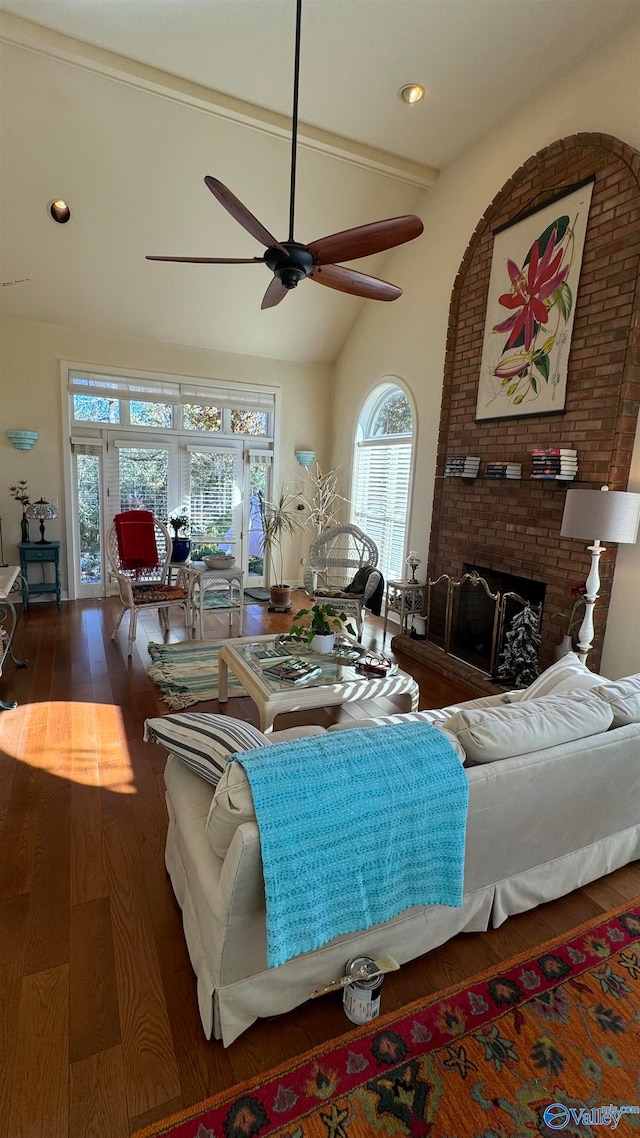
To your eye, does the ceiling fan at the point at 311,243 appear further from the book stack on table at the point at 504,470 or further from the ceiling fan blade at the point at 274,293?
the book stack on table at the point at 504,470

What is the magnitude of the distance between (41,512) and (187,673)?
2.78 m

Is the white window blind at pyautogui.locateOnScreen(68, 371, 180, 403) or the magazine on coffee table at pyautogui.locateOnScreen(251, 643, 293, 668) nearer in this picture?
the magazine on coffee table at pyautogui.locateOnScreen(251, 643, 293, 668)

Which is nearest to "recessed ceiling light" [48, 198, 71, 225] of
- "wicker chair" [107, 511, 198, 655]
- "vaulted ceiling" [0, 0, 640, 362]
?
"vaulted ceiling" [0, 0, 640, 362]

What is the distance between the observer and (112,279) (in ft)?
17.3

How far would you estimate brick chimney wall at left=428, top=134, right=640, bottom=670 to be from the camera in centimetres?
324

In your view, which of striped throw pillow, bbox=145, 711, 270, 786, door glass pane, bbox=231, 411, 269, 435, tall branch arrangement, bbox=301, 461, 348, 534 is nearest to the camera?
striped throw pillow, bbox=145, 711, 270, 786

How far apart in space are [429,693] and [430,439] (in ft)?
8.14

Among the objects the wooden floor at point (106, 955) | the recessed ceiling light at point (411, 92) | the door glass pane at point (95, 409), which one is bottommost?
the wooden floor at point (106, 955)

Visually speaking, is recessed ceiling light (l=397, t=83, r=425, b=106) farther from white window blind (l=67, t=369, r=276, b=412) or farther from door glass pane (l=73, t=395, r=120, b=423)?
door glass pane (l=73, t=395, r=120, b=423)

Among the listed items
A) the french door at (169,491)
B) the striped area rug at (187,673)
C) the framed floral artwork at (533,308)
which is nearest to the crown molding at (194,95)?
the framed floral artwork at (533,308)

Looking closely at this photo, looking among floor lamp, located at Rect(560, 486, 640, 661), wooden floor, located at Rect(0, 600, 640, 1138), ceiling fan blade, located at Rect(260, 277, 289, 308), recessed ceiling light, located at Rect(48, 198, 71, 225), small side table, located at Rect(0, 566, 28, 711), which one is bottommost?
wooden floor, located at Rect(0, 600, 640, 1138)

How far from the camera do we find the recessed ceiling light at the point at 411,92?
3.77m

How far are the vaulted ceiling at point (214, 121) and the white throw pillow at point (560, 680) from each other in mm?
3850

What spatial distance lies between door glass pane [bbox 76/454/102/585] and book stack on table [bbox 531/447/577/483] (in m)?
4.69
